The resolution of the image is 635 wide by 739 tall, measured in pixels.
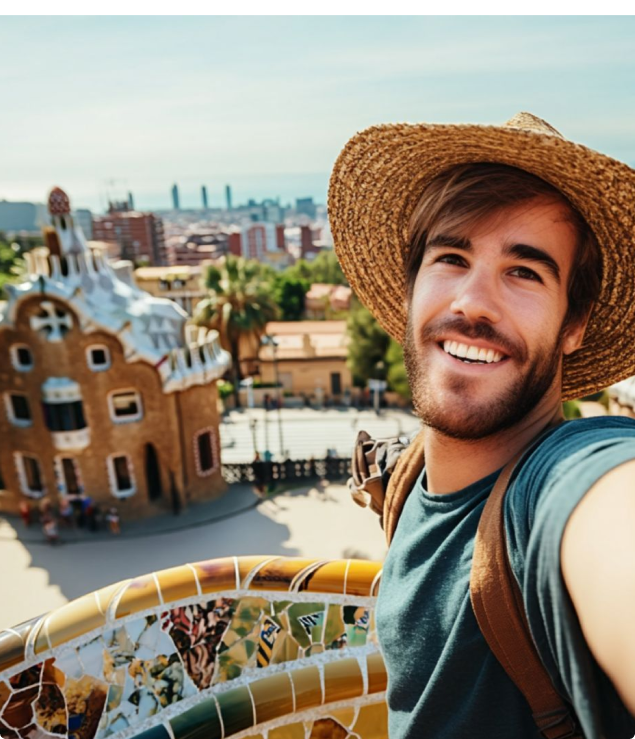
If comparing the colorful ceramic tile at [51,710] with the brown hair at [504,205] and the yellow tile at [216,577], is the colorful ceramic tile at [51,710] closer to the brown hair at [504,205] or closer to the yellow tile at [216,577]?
the yellow tile at [216,577]

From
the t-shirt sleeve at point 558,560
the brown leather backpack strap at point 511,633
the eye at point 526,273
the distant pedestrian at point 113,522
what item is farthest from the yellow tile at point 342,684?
the distant pedestrian at point 113,522

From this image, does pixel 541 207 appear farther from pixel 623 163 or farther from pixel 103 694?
pixel 103 694

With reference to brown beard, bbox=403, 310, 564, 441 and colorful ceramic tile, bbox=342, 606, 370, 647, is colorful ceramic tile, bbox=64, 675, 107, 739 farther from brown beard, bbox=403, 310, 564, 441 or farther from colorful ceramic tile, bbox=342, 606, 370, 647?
brown beard, bbox=403, 310, 564, 441

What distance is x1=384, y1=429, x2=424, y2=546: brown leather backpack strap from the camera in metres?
2.44

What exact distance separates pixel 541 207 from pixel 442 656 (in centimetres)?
140

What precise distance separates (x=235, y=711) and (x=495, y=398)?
97.4 inches

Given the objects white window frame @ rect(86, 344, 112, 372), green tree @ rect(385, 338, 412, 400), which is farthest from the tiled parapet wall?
green tree @ rect(385, 338, 412, 400)

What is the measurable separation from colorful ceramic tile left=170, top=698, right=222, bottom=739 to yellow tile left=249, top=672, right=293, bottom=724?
0.76 ft

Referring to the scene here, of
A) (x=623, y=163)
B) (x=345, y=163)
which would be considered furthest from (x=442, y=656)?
(x=345, y=163)

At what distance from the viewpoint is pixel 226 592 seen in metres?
3.57

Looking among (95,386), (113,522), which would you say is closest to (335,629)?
(95,386)

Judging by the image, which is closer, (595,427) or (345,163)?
(595,427)

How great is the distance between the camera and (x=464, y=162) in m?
2.10

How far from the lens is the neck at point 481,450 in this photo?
1850 mm
